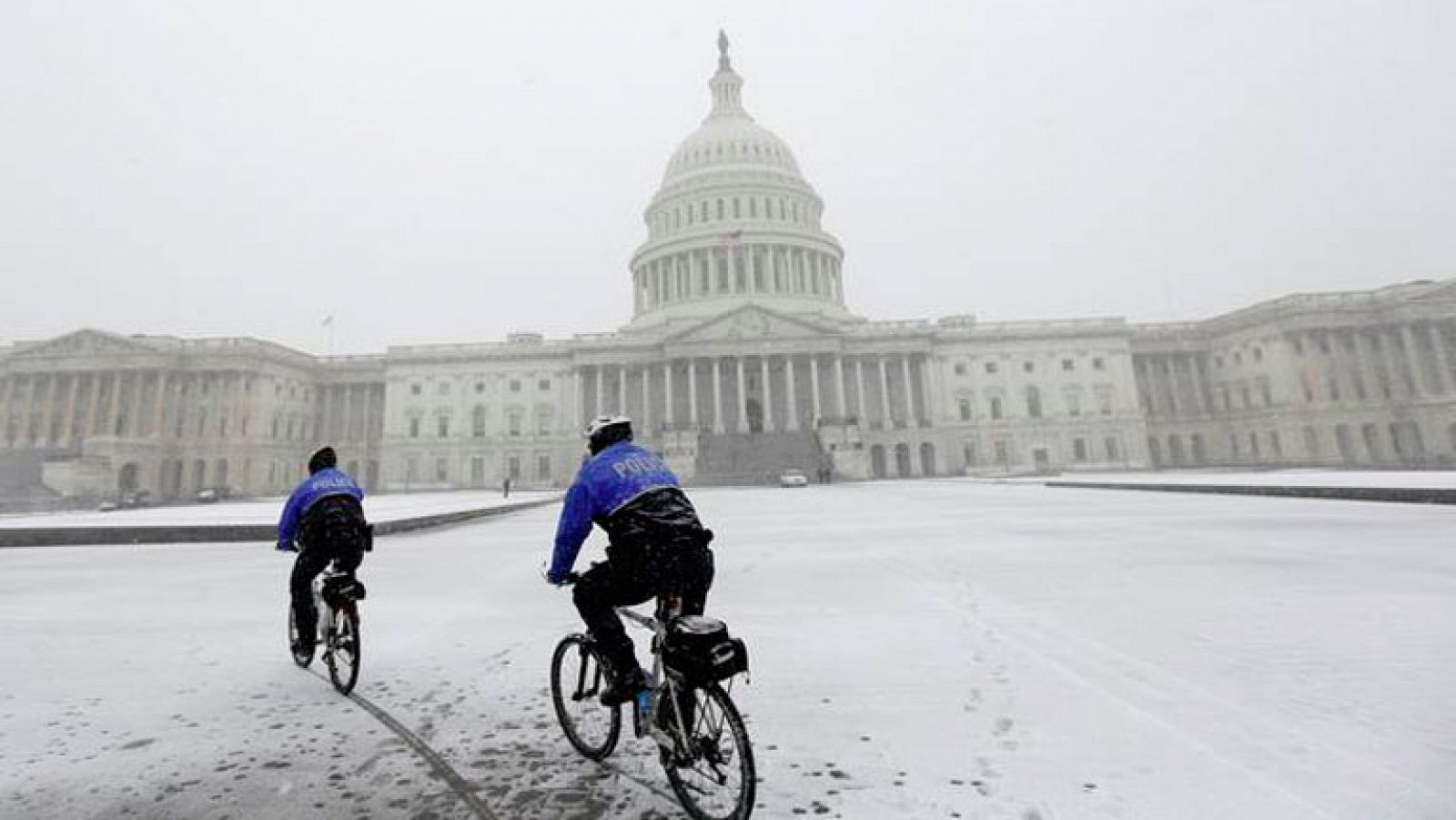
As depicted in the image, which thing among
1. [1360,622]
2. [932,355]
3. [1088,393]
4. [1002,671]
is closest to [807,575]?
[1002,671]

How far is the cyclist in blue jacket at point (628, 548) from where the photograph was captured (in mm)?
3250

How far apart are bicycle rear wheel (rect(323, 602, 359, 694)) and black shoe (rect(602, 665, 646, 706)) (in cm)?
248

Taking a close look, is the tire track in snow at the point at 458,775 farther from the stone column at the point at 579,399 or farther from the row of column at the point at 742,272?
the row of column at the point at 742,272

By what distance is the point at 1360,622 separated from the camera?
5.64 metres

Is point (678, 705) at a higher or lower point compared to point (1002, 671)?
higher

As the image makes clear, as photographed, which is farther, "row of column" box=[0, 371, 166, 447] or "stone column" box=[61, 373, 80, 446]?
"row of column" box=[0, 371, 166, 447]

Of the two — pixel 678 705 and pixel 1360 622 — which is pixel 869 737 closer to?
pixel 678 705

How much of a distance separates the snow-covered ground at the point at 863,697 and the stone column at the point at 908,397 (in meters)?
55.1

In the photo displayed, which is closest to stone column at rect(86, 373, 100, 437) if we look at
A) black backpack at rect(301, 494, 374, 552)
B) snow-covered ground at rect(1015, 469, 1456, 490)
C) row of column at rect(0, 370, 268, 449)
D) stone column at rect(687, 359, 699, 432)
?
row of column at rect(0, 370, 268, 449)

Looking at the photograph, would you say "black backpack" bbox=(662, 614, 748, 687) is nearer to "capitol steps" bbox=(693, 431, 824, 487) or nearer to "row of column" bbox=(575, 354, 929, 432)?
"capitol steps" bbox=(693, 431, 824, 487)

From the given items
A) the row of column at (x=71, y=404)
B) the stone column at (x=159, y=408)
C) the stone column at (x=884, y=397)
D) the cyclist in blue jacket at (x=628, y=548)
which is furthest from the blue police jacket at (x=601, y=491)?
the row of column at (x=71, y=404)

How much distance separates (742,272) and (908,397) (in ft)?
76.1

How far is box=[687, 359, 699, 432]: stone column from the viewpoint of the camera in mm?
64750

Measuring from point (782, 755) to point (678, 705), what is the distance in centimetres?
88
